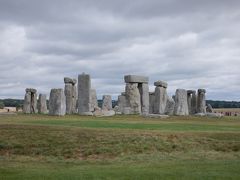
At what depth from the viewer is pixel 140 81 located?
45.2 metres

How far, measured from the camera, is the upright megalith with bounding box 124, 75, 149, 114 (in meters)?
44.3

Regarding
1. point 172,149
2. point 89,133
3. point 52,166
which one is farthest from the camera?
point 89,133

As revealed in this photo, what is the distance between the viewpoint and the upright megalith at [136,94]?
44.3 m

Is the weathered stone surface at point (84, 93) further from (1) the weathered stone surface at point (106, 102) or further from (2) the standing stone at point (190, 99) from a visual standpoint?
(2) the standing stone at point (190, 99)

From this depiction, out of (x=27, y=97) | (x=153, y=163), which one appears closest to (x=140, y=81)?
(x=27, y=97)

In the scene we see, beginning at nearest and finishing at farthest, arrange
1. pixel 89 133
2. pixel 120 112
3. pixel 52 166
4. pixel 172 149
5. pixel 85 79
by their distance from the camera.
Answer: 1. pixel 52 166
2. pixel 172 149
3. pixel 89 133
4. pixel 85 79
5. pixel 120 112

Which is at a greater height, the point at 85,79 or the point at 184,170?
the point at 85,79

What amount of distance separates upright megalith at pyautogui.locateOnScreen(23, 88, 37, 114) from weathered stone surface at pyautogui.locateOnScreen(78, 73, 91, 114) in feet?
22.0

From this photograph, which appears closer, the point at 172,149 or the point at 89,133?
the point at 172,149

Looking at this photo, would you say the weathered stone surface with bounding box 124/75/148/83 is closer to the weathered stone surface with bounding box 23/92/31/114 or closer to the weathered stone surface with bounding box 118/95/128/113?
the weathered stone surface with bounding box 118/95/128/113

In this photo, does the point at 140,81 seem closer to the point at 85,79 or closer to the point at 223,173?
the point at 85,79

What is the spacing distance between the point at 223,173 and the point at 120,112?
28933 millimetres

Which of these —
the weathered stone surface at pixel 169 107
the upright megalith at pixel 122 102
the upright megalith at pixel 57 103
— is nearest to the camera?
the upright megalith at pixel 57 103

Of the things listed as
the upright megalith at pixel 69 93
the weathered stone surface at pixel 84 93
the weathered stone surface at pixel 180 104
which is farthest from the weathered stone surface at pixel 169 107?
the upright megalith at pixel 69 93
